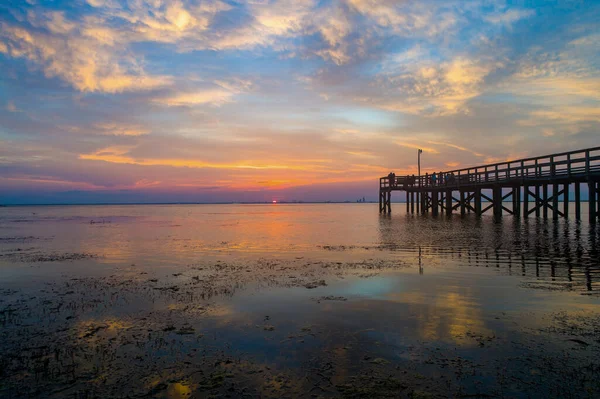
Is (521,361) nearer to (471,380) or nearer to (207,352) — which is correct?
(471,380)

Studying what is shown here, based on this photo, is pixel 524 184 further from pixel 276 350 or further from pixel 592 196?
A: pixel 276 350

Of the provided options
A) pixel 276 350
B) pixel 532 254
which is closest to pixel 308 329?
pixel 276 350

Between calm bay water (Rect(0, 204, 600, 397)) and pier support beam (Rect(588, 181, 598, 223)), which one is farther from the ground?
pier support beam (Rect(588, 181, 598, 223))

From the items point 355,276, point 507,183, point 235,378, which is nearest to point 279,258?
point 355,276

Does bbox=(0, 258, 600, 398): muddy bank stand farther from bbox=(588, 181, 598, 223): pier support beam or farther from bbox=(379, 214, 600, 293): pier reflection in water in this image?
bbox=(588, 181, 598, 223): pier support beam

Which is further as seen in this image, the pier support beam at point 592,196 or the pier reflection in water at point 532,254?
the pier support beam at point 592,196

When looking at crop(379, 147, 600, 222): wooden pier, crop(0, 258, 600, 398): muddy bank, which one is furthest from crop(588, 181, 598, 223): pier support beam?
crop(0, 258, 600, 398): muddy bank

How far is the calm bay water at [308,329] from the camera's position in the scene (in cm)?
518

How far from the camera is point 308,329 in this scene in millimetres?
7406

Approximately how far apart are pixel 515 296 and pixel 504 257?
6.78 metres

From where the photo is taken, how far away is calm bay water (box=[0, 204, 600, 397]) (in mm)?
5184

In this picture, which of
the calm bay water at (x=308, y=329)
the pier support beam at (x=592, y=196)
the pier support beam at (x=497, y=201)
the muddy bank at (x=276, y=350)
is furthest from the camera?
the pier support beam at (x=497, y=201)

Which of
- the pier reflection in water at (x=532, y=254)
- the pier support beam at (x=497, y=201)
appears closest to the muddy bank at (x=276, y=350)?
the pier reflection in water at (x=532, y=254)

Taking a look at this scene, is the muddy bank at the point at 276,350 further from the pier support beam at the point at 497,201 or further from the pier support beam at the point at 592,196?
the pier support beam at the point at 497,201
